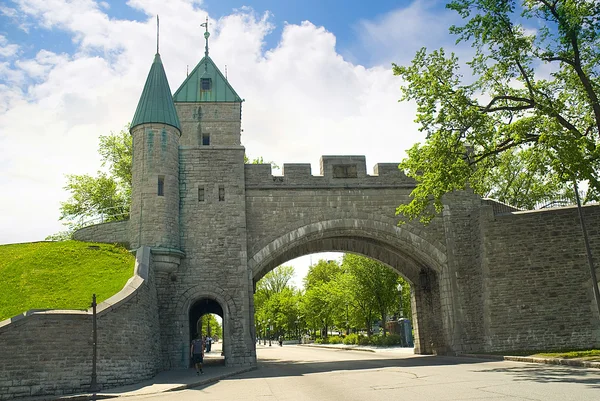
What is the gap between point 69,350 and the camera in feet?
44.2

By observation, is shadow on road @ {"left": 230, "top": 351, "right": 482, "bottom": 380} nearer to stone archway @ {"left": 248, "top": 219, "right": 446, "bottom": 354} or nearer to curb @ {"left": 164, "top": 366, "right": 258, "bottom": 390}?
curb @ {"left": 164, "top": 366, "right": 258, "bottom": 390}

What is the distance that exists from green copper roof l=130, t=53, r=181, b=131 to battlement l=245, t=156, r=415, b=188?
12.8 feet

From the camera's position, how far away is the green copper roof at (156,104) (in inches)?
842

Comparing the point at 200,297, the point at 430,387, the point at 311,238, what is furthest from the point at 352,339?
the point at 430,387

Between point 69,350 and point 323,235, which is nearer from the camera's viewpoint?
point 69,350

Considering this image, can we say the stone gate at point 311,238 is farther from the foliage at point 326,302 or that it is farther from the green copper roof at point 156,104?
the foliage at point 326,302

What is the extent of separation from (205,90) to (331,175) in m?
15.6

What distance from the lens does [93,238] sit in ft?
73.2

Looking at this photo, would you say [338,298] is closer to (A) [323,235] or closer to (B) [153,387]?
(A) [323,235]

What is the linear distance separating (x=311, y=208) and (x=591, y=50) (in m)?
11.5

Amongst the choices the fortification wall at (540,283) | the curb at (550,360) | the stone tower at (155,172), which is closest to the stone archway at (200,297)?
the stone tower at (155,172)

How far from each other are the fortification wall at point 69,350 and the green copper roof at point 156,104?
8.08 meters

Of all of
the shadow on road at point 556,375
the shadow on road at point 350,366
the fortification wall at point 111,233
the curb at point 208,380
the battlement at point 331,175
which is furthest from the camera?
the battlement at point 331,175

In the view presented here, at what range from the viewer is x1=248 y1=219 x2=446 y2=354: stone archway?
2186 centimetres
